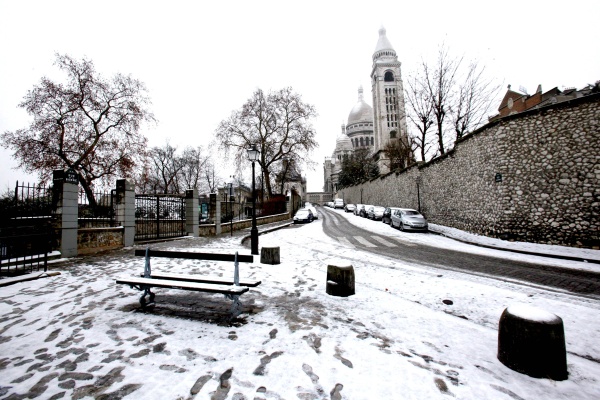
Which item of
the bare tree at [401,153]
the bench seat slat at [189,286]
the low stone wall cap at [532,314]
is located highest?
the bare tree at [401,153]

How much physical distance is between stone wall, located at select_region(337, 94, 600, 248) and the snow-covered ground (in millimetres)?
7932

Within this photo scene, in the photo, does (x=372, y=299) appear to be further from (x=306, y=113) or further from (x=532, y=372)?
(x=306, y=113)

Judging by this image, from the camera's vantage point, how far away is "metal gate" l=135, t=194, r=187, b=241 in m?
13.3

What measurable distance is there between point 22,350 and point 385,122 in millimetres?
80205

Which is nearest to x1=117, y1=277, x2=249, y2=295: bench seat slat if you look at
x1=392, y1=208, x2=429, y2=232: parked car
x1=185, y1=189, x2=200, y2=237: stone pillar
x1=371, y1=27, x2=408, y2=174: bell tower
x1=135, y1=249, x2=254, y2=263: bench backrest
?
x1=135, y1=249, x2=254, y2=263: bench backrest

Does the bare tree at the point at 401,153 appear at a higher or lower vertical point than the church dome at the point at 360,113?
lower

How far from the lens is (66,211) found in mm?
8562

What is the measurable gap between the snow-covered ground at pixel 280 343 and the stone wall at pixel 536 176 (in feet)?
26.0

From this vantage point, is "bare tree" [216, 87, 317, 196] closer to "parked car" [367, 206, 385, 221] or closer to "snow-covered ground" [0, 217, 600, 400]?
"parked car" [367, 206, 385, 221]

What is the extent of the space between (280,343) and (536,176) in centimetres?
1408

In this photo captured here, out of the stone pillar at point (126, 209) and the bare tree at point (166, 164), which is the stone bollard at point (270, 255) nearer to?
the stone pillar at point (126, 209)

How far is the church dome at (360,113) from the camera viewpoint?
10669 cm

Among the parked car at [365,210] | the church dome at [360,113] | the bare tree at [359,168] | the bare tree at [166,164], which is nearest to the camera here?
the parked car at [365,210]

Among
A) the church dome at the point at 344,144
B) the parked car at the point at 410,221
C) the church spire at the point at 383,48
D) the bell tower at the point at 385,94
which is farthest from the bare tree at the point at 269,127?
the church dome at the point at 344,144
